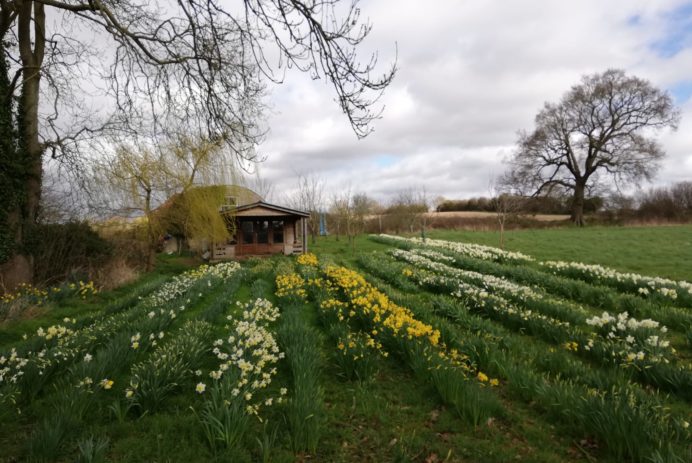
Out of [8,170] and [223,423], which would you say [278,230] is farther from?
[223,423]

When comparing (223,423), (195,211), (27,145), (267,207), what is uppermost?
(27,145)

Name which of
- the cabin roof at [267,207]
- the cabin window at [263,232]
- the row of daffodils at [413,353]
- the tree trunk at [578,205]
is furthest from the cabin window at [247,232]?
the tree trunk at [578,205]

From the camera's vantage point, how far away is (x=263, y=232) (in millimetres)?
21781

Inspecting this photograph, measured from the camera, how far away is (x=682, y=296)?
6570mm

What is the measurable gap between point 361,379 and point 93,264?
1123 centimetres

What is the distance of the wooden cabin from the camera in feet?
64.6

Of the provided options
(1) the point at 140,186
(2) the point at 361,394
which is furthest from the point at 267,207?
(2) the point at 361,394

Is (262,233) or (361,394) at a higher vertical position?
(262,233)

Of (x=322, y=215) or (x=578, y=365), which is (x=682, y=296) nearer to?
(x=578, y=365)

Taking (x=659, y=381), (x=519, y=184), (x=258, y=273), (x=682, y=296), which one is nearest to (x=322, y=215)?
(x=519, y=184)

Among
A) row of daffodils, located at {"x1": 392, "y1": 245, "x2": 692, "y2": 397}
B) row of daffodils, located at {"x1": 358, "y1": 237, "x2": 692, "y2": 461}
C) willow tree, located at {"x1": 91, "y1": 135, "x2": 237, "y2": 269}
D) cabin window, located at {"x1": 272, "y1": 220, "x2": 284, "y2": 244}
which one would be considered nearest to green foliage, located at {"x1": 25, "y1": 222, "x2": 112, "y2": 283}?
willow tree, located at {"x1": 91, "y1": 135, "x2": 237, "y2": 269}

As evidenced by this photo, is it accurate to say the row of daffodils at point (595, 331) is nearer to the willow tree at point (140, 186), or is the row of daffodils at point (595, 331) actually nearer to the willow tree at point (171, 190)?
the willow tree at point (171, 190)

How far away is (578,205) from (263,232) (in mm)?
31161

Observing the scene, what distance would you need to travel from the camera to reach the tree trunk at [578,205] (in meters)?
31.9
